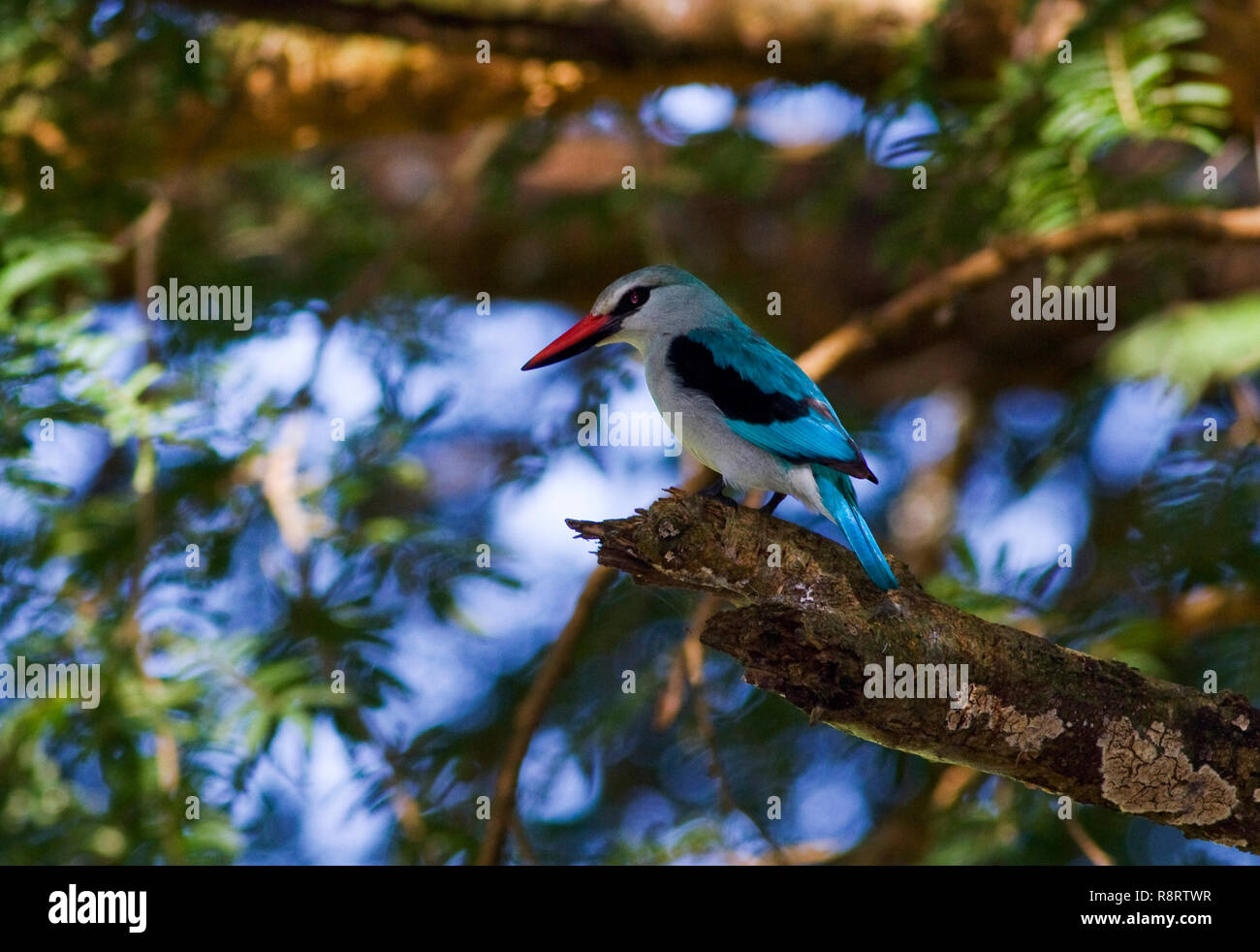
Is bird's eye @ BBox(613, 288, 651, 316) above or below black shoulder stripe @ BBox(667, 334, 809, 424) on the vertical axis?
above

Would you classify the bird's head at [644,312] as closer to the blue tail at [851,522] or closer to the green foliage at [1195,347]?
the blue tail at [851,522]

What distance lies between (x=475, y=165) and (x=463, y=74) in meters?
0.41

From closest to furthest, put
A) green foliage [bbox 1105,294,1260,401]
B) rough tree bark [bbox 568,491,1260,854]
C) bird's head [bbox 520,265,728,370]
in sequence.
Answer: rough tree bark [bbox 568,491,1260,854], bird's head [bbox 520,265,728,370], green foliage [bbox 1105,294,1260,401]

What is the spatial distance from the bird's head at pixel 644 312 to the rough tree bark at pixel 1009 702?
963 mm

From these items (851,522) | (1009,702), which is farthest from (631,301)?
(1009,702)

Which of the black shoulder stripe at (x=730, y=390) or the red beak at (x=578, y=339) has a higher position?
the red beak at (x=578, y=339)

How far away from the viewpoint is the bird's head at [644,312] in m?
3.65

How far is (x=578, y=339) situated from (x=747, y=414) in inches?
25.3

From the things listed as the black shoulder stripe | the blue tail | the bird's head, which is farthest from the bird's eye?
the blue tail

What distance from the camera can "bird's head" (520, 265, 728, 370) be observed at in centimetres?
365

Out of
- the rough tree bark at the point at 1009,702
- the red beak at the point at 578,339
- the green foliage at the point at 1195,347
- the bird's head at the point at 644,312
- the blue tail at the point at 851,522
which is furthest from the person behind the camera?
the green foliage at the point at 1195,347

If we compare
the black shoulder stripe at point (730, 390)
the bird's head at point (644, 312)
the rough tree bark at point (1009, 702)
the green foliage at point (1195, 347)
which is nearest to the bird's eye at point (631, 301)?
the bird's head at point (644, 312)

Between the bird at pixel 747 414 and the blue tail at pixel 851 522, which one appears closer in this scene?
the blue tail at pixel 851 522

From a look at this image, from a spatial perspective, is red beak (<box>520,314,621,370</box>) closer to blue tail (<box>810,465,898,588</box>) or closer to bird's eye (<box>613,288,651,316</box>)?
bird's eye (<box>613,288,651,316</box>)
